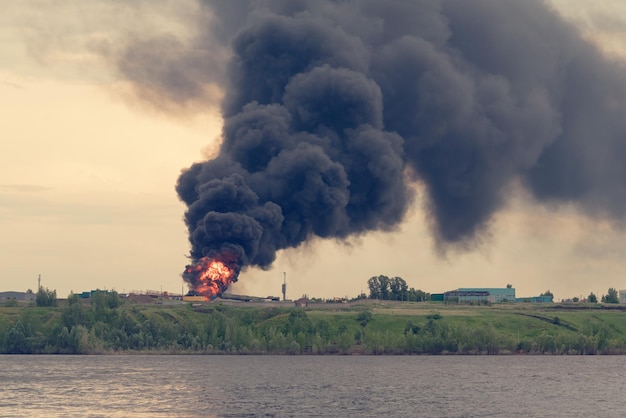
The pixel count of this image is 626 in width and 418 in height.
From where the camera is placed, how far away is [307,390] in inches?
5517

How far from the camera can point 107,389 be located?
142 metres

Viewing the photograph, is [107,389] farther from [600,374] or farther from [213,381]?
[600,374]

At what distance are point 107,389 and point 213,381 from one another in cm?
2009

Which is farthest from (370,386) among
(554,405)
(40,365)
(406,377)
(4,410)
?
(40,365)

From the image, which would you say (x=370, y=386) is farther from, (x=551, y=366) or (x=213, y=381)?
(x=551, y=366)

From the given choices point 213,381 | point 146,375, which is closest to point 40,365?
point 146,375

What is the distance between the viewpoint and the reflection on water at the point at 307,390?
383 feet

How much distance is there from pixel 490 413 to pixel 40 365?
10653 centimetres

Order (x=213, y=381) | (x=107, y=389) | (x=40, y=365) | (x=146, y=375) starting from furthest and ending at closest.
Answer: (x=40, y=365), (x=146, y=375), (x=213, y=381), (x=107, y=389)

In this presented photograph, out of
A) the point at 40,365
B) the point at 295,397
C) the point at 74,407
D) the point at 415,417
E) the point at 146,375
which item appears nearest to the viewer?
the point at 415,417

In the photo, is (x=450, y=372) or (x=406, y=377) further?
(x=450, y=372)

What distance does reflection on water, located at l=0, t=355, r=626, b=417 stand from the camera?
383ft

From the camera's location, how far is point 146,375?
170 meters

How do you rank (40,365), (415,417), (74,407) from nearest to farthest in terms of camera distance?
1. (415,417)
2. (74,407)
3. (40,365)
